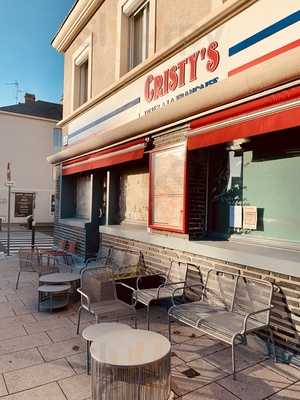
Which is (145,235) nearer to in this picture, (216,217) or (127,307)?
(216,217)

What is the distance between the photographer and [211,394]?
10.8 ft

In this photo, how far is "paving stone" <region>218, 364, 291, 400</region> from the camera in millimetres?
3316

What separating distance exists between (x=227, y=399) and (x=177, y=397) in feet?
1.56

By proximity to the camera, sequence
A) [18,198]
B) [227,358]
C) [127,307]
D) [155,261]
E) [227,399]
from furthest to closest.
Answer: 1. [18,198]
2. [155,261]
3. [127,307]
4. [227,358]
5. [227,399]

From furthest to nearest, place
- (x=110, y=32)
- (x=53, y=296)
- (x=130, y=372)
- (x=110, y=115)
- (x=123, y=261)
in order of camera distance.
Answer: (x=110, y=32), (x=110, y=115), (x=123, y=261), (x=53, y=296), (x=130, y=372)

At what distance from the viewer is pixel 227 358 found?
4.05 metres

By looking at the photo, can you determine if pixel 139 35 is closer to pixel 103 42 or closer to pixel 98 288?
pixel 103 42

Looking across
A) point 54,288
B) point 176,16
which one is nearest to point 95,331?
point 54,288

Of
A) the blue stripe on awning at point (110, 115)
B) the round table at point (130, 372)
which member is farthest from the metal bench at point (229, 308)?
the blue stripe on awning at point (110, 115)

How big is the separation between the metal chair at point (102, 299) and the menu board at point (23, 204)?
22.4 metres

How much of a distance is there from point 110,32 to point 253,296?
812cm

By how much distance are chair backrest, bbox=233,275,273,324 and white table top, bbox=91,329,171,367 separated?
1572 mm

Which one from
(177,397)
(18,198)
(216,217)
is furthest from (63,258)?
(18,198)

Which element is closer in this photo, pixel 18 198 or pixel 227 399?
pixel 227 399
